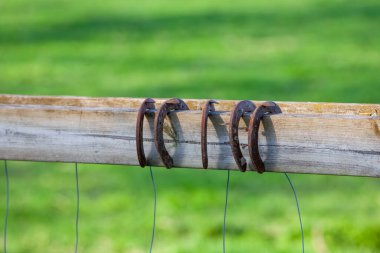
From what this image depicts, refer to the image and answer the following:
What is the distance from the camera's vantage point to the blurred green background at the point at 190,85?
5.54 metres

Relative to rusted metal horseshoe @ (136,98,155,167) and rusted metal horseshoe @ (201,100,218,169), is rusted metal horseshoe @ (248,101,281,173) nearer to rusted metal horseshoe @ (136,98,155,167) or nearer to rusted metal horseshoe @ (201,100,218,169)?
rusted metal horseshoe @ (201,100,218,169)

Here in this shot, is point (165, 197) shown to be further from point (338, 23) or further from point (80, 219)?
point (338, 23)

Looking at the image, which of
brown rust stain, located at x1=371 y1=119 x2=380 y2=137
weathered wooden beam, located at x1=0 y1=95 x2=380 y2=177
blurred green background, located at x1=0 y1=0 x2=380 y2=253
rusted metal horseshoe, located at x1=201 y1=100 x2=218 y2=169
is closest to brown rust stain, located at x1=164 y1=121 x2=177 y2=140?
weathered wooden beam, located at x1=0 y1=95 x2=380 y2=177

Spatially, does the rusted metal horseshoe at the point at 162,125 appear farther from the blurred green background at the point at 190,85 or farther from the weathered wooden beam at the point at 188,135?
the blurred green background at the point at 190,85

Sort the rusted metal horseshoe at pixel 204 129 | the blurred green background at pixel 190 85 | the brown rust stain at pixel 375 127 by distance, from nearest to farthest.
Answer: the brown rust stain at pixel 375 127 → the rusted metal horseshoe at pixel 204 129 → the blurred green background at pixel 190 85

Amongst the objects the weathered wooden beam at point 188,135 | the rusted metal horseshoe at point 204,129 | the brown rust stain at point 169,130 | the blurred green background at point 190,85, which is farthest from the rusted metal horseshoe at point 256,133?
the blurred green background at point 190,85

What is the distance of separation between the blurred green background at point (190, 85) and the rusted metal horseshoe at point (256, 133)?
9.14 feet

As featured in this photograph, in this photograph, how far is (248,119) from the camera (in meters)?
2.29

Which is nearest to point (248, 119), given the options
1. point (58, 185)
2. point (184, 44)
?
point (58, 185)

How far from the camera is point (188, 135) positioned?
2.38 m

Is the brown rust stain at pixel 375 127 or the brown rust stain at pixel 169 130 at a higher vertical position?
the brown rust stain at pixel 169 130

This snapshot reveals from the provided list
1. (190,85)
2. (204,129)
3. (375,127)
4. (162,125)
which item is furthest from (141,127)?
(190,85)

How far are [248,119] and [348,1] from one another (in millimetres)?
14374

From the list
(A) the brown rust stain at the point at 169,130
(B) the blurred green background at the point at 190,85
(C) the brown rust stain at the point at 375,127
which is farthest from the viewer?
(B) the blurred green background at the point at 190,85
